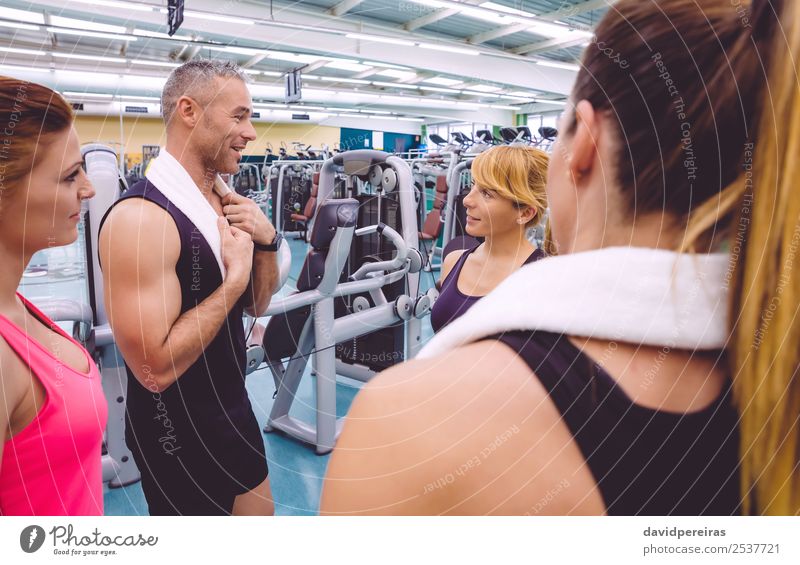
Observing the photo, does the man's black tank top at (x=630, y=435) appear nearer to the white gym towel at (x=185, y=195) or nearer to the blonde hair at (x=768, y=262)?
the blonde hair at (x=768, y=262)

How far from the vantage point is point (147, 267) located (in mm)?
1060

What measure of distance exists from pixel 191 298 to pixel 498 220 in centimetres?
107

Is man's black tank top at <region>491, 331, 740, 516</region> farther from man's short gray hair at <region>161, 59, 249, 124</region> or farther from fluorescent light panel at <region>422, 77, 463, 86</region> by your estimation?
fluorescent light panel at <region>422, 77, 463, 86</region>

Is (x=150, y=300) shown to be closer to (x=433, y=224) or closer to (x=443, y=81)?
(x=433, y=224)

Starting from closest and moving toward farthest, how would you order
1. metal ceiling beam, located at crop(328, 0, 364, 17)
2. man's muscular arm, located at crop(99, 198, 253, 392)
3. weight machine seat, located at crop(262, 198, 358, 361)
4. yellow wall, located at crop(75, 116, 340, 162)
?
man's muscular arm, located at crop(99, 198, 253, 392)
metal ceiling beam, located at crop(328, 0, 364, 17)
weight machine seat, located at crop(262, 198, 358, 361)
yellow wall, located at crop(75, 116, 340, 162)

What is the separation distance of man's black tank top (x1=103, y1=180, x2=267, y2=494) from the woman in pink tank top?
0.41 metres

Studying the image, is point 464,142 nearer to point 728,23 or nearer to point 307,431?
point 307,431

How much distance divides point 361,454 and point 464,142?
9799 mm

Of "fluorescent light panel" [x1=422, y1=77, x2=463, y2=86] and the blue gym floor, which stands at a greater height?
"fluorescent light panel" [x1=422, y1=77, x2=463, y2=86]

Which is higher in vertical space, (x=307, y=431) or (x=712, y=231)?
(x=712, y=231)

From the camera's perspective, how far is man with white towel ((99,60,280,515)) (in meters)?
1.07

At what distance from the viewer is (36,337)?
795mm

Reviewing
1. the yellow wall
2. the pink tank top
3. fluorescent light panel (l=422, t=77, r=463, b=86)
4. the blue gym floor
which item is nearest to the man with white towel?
the pink tank top

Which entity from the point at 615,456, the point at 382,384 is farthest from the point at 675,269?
the point at 382,384
